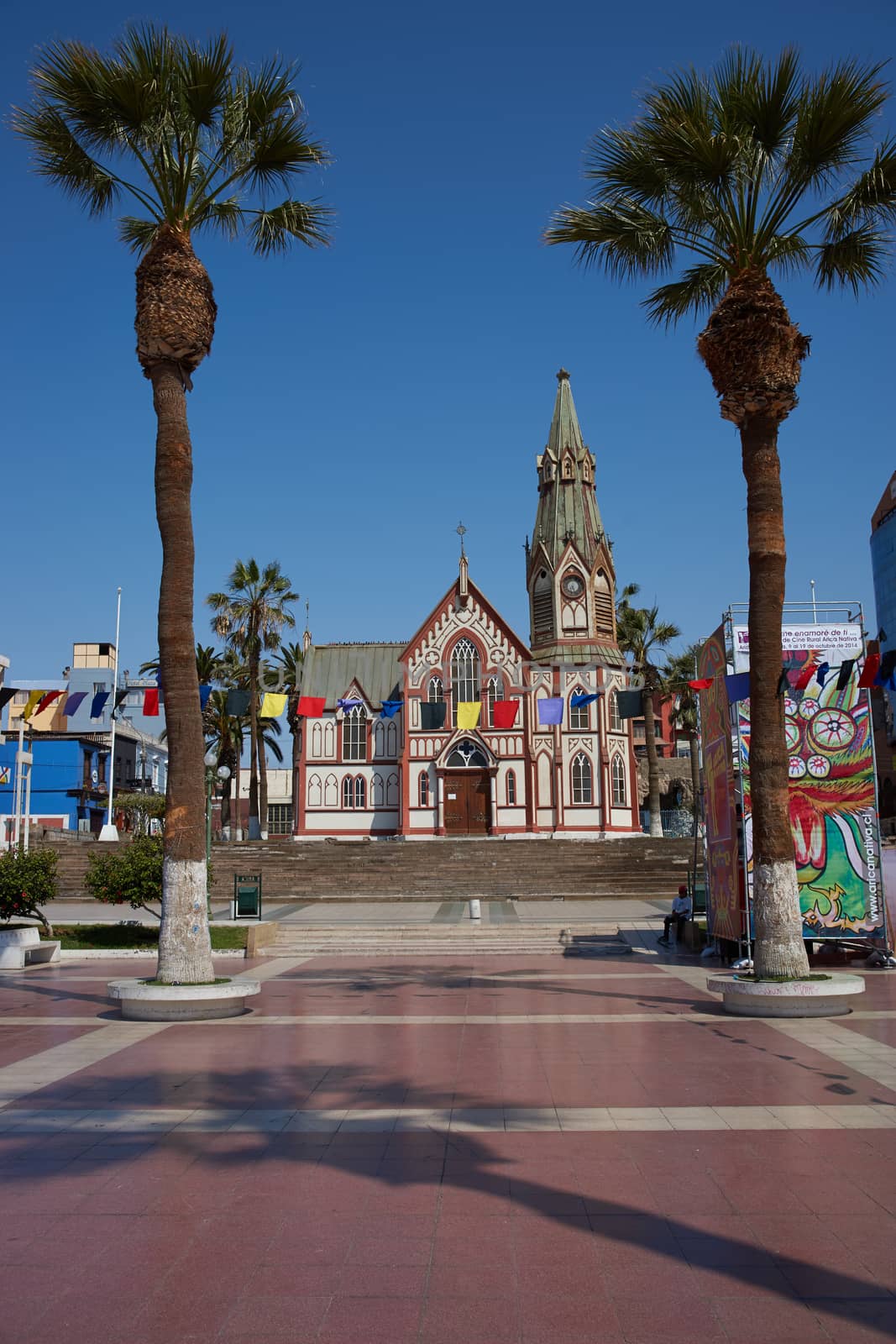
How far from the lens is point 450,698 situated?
5303 cm

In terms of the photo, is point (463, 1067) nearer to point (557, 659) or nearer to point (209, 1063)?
point (209, 1063)

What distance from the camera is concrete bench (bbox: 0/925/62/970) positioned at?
19.9 m

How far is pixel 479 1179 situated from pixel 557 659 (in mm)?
46453

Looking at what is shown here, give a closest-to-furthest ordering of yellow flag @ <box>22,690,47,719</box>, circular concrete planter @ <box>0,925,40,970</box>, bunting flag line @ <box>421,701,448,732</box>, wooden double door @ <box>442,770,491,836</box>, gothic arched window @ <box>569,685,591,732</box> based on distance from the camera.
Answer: circular concrete planter @ <box>0,925,40,970</box> < yellow flag @ <box>22,690,47,719</box> < bunting flag line @ <box>421,701,448,732</box> < wooden double door @ <box>442,770,491,836</box> < gothic arched window @ <box>569,685,591,732</box>

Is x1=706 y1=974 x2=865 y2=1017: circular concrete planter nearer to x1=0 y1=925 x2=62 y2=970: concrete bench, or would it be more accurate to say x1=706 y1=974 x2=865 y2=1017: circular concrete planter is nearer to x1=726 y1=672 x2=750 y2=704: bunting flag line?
x1=726 y1=672 x2=750 y2=704: bunting flag line

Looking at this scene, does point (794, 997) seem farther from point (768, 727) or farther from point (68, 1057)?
point (68, 1057)

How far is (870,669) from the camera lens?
17672 millimetres

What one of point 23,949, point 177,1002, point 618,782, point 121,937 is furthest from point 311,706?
point 177,1002

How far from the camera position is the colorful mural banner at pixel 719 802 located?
62.7 ft

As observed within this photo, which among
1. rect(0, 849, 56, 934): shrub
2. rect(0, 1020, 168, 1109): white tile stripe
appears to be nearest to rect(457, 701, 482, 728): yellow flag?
rect(0, 849, 56, 934): shrub

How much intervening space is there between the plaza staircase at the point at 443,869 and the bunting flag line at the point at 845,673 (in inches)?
724

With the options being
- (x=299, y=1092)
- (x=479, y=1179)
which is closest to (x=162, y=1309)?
(x=479, y=1179)

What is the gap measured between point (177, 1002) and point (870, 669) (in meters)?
11.7

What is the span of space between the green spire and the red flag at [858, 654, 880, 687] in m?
37.7
